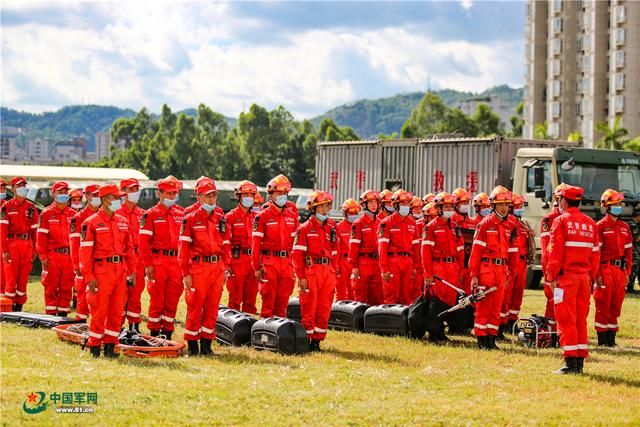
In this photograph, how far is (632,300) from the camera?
20.3m

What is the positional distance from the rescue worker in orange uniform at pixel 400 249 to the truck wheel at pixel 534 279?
792cm

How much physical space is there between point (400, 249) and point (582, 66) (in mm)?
73987

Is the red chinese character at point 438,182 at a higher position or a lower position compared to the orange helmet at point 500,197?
higher

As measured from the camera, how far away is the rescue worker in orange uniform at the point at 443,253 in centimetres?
1419

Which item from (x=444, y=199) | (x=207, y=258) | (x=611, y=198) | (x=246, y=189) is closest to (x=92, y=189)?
(x=246, y=189)

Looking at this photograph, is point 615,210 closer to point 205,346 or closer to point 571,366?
point 571,366

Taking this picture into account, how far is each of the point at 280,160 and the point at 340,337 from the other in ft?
262

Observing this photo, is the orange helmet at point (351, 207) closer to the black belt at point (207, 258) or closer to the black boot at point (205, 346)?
the black belt at point (207, 258)

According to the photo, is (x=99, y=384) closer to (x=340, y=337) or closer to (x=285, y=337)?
(x=285, y=337)

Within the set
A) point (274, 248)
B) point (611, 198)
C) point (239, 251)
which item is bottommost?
point (239, 251)

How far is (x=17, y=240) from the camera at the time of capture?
52.9ft

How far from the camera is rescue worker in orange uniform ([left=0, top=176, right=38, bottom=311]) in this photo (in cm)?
1591

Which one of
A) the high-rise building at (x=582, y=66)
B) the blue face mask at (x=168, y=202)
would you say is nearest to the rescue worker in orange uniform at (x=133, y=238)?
the blue face mask at (x=168, y=202)

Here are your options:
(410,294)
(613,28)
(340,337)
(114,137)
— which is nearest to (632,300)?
(410,294)
